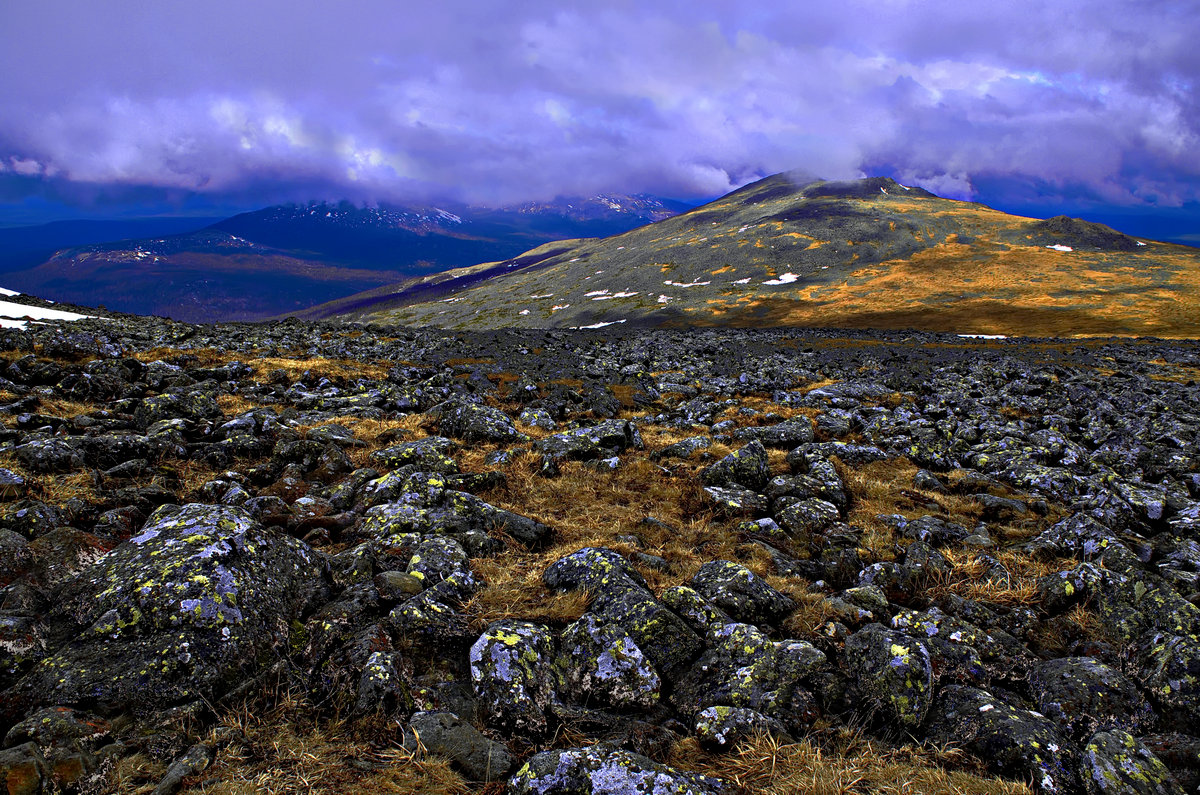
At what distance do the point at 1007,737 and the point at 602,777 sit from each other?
3.46m

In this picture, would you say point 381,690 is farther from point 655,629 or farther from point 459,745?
point 655,629

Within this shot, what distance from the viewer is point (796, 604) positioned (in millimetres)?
6734

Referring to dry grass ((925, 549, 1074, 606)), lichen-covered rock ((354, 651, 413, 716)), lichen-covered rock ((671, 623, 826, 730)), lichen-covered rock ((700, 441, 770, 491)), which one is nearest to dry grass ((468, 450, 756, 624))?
lichen-covered rock ((700, 441, 770, 491))

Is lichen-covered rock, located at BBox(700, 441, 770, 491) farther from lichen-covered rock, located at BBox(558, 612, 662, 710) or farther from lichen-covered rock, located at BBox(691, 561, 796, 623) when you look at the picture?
lichen-covered rock, located at BBox(558, 612, 662, 710)

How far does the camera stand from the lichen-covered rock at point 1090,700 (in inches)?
189

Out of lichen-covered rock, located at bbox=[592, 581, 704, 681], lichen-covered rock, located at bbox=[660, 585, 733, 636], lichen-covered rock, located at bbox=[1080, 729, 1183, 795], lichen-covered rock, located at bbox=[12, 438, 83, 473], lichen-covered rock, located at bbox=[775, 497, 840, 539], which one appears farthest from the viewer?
lichen-covered rock, located at bbox=[775, 497, 840, 539]

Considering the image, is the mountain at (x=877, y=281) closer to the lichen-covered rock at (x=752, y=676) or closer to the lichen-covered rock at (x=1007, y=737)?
the lichen-covered rock at (x=1007, y=737)

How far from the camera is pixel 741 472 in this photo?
11.4 meters

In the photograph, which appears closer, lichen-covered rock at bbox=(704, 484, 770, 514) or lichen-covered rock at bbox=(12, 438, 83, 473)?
lichen-covered rock at bbox=(12, 438, 83, 473)

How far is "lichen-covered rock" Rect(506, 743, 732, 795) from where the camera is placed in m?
3.78

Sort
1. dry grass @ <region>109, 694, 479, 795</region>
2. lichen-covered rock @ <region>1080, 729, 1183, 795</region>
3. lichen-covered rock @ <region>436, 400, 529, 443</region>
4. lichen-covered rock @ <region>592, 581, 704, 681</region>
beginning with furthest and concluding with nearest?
lichen-covered rock @ <region>436, 400, 529, 443</region>, lichen-covered rock @ <region>592, 581, 704, 681</region>, lichen-covered rock @ <region>1080, 729, 1183, 795</region>, dry grass @ <region>109, 694, 479, 795</region>

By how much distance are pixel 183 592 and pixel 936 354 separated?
50628 millimetres

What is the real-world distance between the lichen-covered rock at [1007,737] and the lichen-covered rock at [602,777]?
2.30m

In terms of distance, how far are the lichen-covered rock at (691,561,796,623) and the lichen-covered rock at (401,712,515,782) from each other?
128 inches
